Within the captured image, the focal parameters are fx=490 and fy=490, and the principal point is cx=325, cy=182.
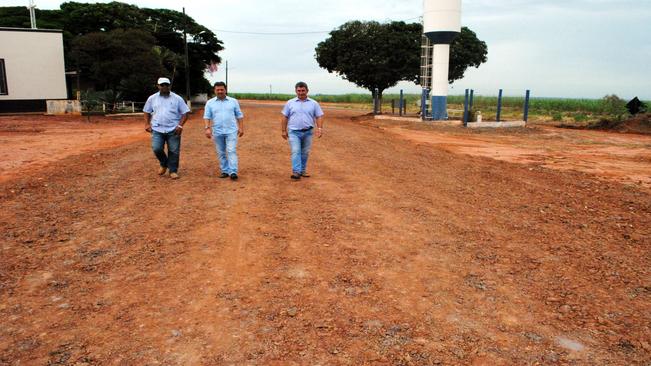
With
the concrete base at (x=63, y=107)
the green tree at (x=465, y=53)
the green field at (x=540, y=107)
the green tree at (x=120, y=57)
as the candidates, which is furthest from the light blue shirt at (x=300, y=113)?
the green tree at (x=465, y=53)

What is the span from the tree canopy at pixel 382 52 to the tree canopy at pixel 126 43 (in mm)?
11644

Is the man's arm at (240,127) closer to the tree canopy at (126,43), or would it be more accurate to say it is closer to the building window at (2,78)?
the tree canopy at (126,43)

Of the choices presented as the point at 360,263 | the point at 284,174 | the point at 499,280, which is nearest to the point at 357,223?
the point at 360,263

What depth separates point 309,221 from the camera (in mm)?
6023

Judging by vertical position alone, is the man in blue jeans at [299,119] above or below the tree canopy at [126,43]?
below

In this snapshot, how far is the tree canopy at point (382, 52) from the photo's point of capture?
32.5 metres

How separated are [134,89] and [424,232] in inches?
1109

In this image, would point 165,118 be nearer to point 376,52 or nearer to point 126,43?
point 126,43

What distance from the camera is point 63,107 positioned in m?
28.7

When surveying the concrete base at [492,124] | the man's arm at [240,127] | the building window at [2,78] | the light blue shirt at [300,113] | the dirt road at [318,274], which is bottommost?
the dirt road at [318,274]

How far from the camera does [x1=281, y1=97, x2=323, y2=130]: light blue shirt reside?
8205 millimetres

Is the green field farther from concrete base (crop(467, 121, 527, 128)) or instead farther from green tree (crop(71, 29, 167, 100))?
green tree (crop(71, 29, 167, 100))

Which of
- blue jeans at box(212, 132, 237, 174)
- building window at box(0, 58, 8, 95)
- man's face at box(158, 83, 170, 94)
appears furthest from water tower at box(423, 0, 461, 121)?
building window at box(0, 58, 8, 95)

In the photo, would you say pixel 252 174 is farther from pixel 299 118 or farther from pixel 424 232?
pixel 424 232
